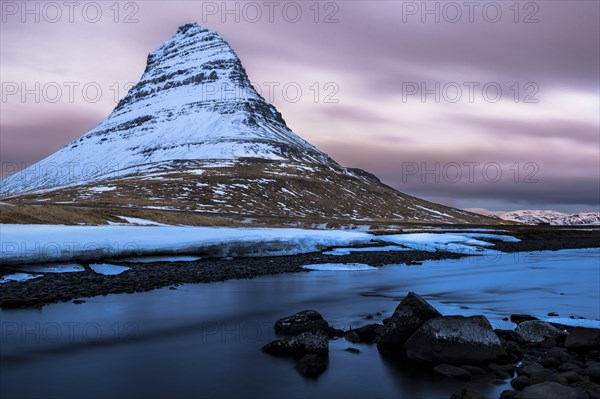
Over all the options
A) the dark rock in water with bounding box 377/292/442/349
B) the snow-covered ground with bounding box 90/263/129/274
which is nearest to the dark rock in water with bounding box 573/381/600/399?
the dark rock in water with bounding box 377/292/442/349

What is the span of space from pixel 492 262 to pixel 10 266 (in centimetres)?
4356

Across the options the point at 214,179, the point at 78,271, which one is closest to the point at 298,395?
the point at 78,271

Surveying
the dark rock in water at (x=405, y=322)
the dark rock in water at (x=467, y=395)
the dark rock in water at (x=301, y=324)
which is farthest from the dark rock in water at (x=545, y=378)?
the dark rock in water at (x=301, y=324)

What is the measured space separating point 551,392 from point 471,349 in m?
3.62

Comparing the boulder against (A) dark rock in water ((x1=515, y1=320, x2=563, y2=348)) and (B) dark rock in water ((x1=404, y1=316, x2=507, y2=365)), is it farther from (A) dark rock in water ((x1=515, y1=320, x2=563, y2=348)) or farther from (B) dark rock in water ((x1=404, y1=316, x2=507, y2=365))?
(A) dark rock in water ((x1=515, y1=320, x2=563, y2=348))

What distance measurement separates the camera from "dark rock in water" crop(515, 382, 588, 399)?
9.56m

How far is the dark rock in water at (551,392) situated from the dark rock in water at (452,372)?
2256 millimetres

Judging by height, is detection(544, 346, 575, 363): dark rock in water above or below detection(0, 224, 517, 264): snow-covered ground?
below

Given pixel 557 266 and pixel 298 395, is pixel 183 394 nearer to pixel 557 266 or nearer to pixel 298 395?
A: pixel 298 395

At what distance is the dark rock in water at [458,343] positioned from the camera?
43.1ft

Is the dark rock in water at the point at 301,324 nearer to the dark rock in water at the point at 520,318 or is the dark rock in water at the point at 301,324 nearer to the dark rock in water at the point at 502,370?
the dark rock in water at the point at 502,370

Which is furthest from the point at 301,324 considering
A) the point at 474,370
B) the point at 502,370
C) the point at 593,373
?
the point at 593,373

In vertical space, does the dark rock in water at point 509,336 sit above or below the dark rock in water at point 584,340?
below

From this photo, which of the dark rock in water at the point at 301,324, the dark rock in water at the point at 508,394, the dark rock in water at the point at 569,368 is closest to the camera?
the dark rock in water at the point at 508,394
